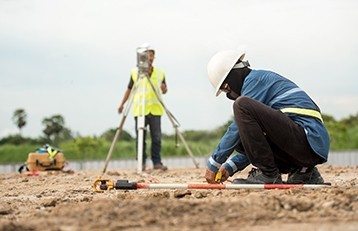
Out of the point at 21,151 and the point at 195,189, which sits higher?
the point at 195,189

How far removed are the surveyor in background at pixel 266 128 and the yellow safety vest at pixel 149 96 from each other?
542cm

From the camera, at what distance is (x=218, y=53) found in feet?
19.6

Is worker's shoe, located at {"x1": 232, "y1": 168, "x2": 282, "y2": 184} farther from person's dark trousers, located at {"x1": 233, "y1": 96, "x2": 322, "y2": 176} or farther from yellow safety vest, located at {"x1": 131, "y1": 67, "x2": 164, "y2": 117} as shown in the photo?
yellow safety vest, located at {"x1": 131, "y1": 67, "x2": 164, "y2": 117}

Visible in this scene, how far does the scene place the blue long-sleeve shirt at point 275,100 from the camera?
559cm

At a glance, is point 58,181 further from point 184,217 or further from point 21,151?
point 21,151

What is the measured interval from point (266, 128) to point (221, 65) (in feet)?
2.37

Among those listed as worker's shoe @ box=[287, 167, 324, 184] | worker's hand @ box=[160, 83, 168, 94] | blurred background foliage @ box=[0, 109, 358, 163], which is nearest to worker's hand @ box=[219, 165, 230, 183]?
worker's shoe @ box=[287, 167, 324, 184]

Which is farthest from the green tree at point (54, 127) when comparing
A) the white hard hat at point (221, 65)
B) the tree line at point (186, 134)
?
the white hard hat at point (221, 65)

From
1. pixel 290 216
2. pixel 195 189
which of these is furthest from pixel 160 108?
pixel 290 216

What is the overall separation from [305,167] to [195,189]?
0.98 metres

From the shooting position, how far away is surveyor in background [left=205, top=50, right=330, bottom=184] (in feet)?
17.9

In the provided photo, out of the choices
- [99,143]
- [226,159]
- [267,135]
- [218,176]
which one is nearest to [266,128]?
[267,135]

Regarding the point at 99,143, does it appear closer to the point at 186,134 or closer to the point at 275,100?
the point at 186,134

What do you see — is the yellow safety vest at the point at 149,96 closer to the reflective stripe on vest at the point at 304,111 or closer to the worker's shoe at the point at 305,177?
the worker's shoe at the point at 305,177
